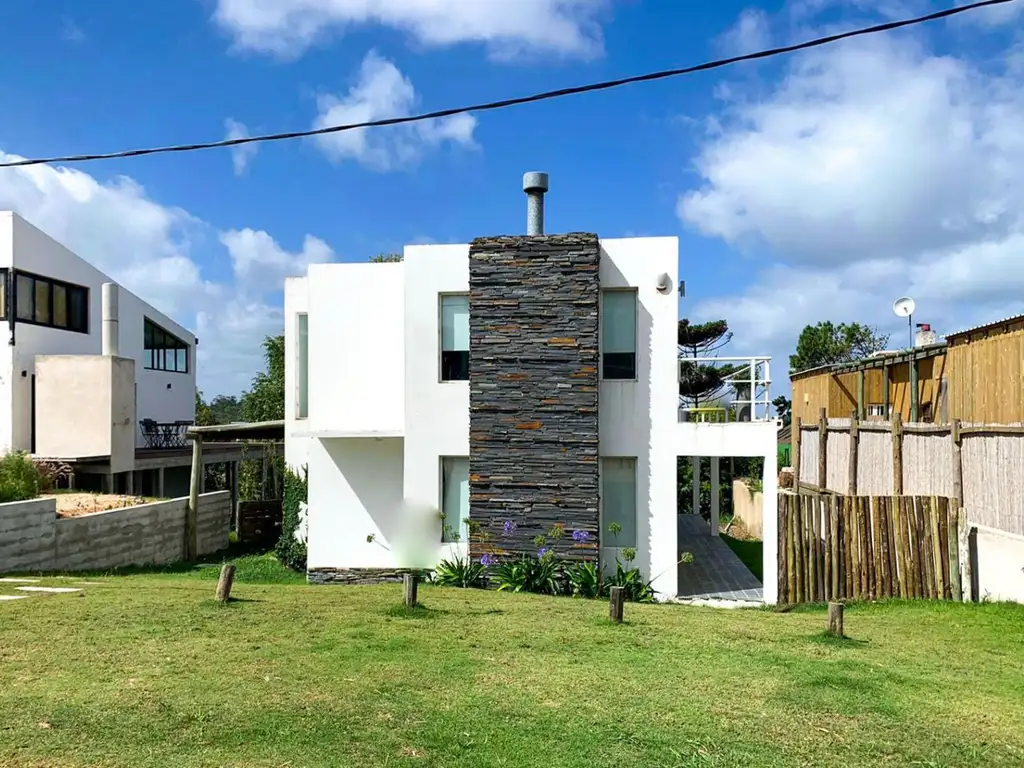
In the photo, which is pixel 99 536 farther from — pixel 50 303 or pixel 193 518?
pixel 50 303

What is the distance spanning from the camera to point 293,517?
15.6 m

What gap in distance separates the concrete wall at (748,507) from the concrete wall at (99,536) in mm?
13331

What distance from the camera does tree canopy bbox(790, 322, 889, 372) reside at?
133ft

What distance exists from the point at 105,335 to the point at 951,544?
20079 millimetres

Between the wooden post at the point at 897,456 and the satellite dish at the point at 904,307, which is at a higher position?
the satellite dish at the point at 904,307

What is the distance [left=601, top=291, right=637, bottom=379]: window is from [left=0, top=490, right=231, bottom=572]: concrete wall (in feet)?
31.1

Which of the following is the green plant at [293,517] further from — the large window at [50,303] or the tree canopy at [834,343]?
the tree canopy at [834,343]

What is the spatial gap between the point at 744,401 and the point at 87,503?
42.1ft

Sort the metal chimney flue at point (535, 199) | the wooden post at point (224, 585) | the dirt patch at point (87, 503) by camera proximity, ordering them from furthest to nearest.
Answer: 1. the dirt patch at point (87, 503)
2. the metal chimney flue at point (535, 199)
3. the wooden post at point (224, 585)

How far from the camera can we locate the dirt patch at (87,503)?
1552 cm

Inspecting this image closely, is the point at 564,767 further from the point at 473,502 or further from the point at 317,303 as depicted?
the point at 317,303

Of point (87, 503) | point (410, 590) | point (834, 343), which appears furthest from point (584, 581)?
point (834, 343)

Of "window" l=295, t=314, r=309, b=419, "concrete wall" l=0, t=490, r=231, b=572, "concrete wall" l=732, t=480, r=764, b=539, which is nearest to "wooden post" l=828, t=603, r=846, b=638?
"window" l=295, t=314, r=309, b=419

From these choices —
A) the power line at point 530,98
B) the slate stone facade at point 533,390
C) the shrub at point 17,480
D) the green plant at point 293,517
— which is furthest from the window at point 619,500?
the shrub at point 17,480
